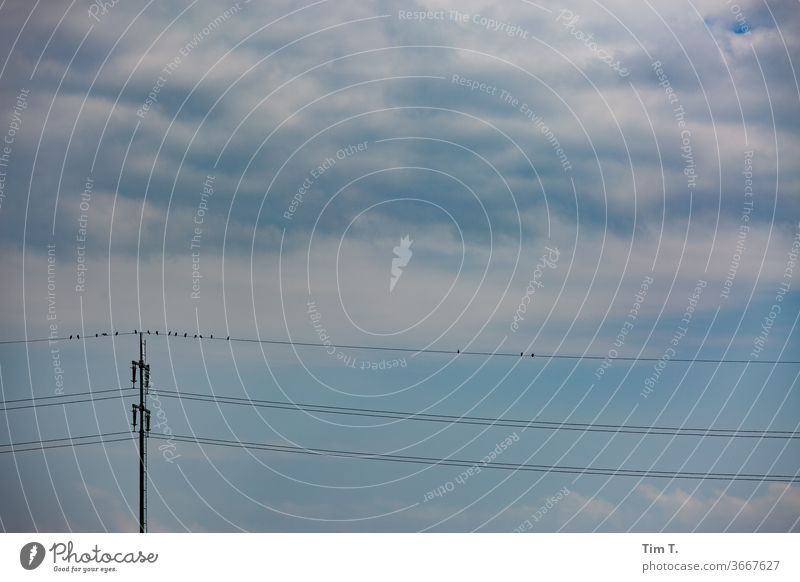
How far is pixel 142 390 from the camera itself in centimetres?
11994
